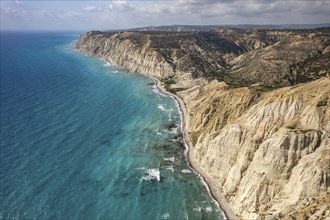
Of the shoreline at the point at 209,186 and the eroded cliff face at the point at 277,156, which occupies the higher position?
the eroded cliff face at the point at 277,156

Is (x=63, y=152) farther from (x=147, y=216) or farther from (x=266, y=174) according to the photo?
(x=266, y=174)

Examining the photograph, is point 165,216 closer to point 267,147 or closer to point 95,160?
point 267,147

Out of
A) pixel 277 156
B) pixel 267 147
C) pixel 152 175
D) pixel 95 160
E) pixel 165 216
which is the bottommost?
pixel 165 216

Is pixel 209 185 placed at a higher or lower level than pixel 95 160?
lower

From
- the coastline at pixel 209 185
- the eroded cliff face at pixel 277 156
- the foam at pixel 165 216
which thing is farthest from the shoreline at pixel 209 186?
the foam at pixel 165 216

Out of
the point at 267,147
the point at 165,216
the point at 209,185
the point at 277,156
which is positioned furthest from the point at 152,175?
the point at 277,156

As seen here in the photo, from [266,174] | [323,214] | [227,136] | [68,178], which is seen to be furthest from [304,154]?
[68,178]

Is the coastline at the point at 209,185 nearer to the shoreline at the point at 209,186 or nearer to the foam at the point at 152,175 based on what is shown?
the shoreline at the point at 209,186
